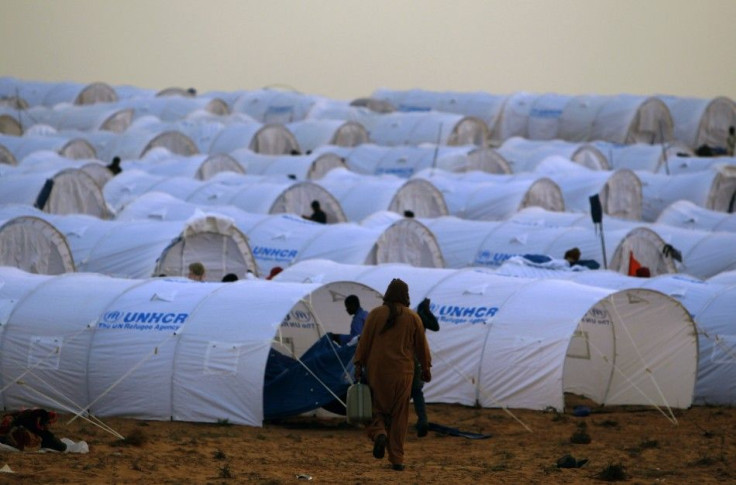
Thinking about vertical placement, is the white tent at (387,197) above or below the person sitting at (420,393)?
above

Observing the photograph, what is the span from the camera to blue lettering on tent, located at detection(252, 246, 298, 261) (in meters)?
27.5

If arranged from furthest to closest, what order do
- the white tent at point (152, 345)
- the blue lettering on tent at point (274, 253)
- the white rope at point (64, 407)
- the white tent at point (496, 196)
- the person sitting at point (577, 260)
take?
the white tent at point (496, 196) < the blue lettering on tent at point (274, 253) < the person sitting at point (577, 260) < the white tent at point (152, 345) < the white rope at point (64, 407)

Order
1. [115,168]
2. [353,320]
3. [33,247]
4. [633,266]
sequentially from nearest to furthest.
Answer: [353,320] < [33,247] < [633,266] < [115,168]

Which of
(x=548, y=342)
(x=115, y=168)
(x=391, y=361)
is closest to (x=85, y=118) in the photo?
(x=115, y=168)

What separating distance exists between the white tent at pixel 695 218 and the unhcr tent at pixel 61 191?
12.6m

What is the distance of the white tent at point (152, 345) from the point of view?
57.4ft

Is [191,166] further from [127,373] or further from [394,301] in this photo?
[394,301]

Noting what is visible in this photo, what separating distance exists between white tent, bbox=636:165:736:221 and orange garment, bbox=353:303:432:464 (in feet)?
79.9

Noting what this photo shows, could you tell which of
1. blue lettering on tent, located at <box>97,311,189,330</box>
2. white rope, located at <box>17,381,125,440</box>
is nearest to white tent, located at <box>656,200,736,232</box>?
blue lettering on tent, located at <box>97,311,189,330</box>

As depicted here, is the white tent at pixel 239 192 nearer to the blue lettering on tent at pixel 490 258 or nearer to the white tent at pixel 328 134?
the blue lettering on tent at pixel 490 258

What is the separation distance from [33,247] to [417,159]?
19.3m

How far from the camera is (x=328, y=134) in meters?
48.0

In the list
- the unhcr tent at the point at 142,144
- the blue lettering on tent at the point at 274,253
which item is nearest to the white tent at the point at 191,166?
the unhcr tent at the point at 142,144

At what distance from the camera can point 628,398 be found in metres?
20.5
